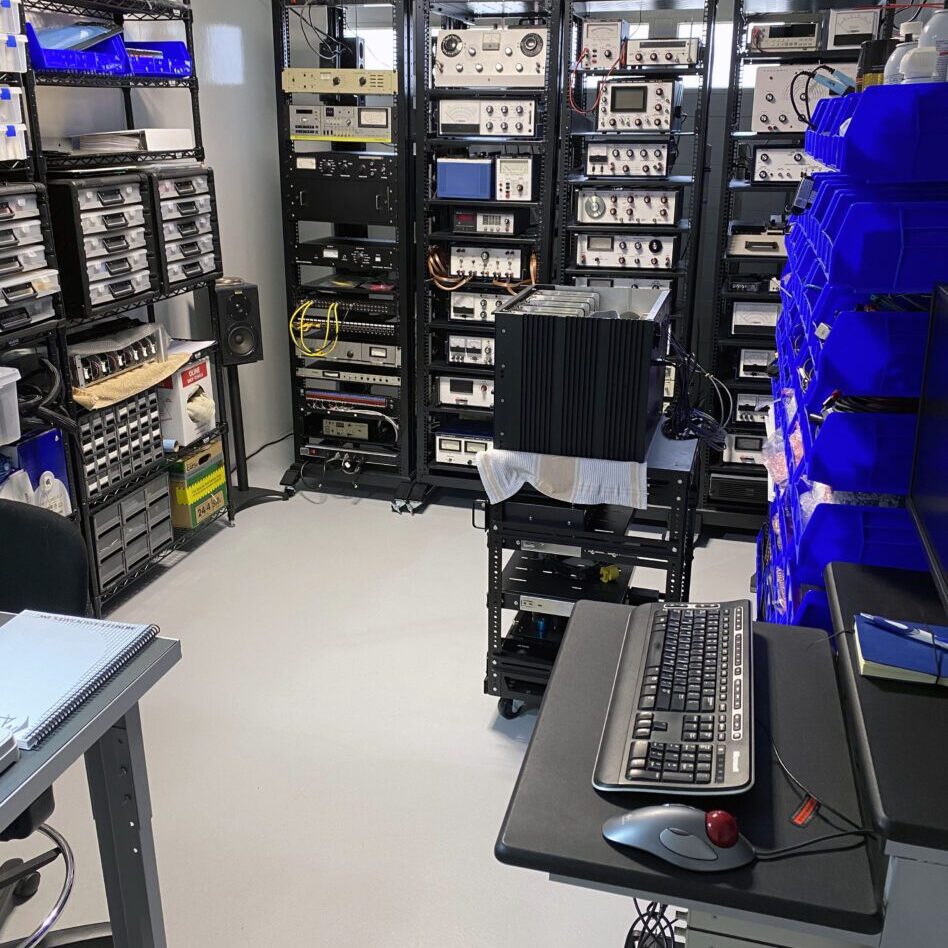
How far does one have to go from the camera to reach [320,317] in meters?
4.37

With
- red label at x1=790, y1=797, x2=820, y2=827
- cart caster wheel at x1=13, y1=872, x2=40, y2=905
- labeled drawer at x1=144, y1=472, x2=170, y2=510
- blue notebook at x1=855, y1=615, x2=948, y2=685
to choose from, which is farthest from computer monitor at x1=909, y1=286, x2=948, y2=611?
labeled drawer at x1=144, y1=472, x2=170, y2=510

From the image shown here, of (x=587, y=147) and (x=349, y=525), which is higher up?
(x=587, y=147)

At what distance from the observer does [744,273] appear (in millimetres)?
4242

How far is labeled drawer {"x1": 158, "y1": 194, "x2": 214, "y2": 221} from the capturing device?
3.43 m

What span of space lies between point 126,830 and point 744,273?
139 inches

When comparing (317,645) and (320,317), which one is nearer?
(317,645)

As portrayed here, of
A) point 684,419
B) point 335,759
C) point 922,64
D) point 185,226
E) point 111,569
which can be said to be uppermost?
point 922,64

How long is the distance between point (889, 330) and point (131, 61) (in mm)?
2759

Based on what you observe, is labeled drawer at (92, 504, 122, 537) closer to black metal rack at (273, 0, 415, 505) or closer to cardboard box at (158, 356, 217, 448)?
cardboard box at (158, 356, 217, 448)

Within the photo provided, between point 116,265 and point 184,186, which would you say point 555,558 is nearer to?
point 116,265

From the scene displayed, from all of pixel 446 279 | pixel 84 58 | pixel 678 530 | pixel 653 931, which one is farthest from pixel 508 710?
pixel 84 58

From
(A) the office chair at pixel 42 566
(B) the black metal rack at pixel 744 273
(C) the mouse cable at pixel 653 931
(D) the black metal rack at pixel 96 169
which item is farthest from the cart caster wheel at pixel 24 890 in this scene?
(B) the black metal rack at pixel 744 273

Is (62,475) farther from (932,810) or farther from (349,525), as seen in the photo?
(932,810)

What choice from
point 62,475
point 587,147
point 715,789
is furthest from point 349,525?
point 715,789
